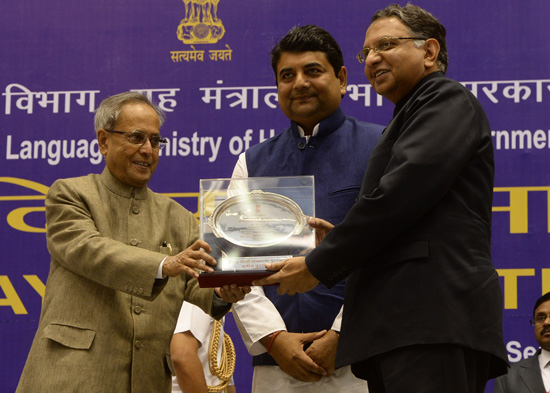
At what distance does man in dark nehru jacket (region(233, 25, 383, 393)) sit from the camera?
280cm

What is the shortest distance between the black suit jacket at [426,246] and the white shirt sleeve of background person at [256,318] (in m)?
0.69

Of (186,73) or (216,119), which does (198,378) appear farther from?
(186,73)

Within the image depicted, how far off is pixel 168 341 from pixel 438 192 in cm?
120

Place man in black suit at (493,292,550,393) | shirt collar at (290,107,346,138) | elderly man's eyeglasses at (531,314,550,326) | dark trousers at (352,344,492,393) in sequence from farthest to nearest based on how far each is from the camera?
elderly man's eyeglasses at (531,314,550,326) → man in black suit at (493,292,550,393) → shirt collar at (290,107,346,138) → dark trousers at (352,344,492,393)

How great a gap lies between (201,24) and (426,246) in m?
2.91

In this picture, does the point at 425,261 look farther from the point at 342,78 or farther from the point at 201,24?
the point at 201,24

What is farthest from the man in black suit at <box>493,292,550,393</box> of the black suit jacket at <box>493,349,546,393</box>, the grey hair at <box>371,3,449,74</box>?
the grey hair at <box>371,3,449,74</box>

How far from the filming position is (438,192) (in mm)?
2094

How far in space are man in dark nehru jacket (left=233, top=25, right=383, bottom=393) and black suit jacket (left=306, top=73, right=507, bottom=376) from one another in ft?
2.01

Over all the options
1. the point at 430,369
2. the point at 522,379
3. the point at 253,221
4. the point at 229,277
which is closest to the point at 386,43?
the point at 253,221

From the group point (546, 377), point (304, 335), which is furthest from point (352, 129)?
point (546, 377)

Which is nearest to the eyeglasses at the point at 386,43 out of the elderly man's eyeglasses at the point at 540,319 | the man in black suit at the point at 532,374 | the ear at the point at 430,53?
the ear at the point at 430,53

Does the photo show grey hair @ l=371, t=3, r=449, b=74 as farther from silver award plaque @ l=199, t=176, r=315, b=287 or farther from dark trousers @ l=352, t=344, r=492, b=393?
dark trousers @ l=352, t=344, r=492, b=393

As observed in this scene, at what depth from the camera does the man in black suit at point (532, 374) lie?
4473 millimetres
